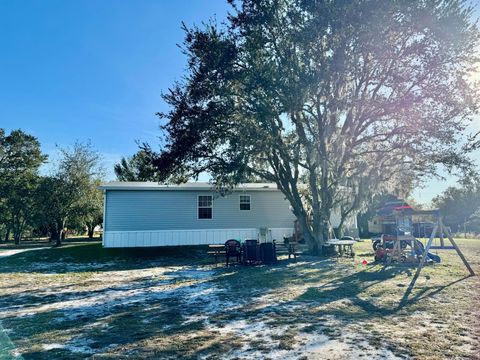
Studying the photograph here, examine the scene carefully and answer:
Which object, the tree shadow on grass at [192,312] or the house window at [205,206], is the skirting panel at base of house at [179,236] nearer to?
the house window at [205,206]

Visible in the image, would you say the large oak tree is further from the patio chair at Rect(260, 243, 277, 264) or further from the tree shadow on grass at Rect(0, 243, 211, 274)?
the tree shadow on grass at Rect(0, 243, 211, 274)

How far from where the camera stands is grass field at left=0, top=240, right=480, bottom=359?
3.82 meters

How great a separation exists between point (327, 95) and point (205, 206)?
8.42m

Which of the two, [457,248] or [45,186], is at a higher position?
[45,186]

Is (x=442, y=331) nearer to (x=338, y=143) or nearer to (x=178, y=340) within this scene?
(x=178, y=340)

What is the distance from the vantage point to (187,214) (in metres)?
16.6

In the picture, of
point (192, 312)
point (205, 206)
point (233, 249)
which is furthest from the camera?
point (205, 206)

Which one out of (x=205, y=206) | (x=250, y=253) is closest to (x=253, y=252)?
(x=250, y=253)

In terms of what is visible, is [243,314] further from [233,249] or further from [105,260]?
[105,260]

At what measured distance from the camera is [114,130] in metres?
22.7

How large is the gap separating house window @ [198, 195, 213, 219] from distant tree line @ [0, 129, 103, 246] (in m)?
6.97

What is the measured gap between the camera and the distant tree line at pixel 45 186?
20125 mm

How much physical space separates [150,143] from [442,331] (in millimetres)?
11902

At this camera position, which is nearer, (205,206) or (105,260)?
(105,260)
